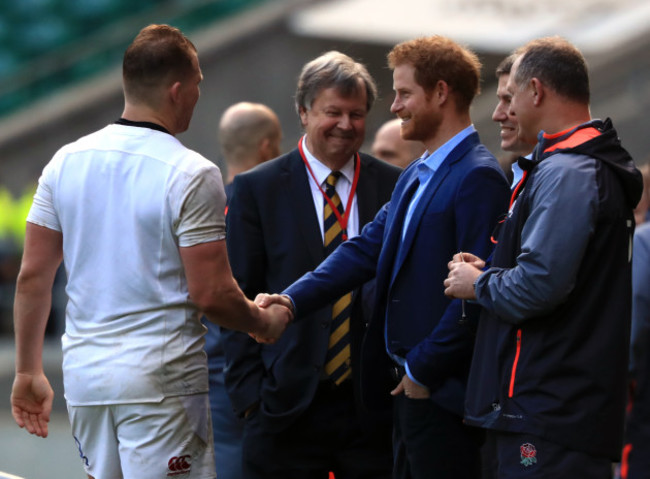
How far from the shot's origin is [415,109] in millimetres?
4016

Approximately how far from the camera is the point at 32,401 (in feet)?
12.1

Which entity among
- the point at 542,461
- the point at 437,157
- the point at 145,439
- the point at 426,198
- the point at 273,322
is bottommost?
the point at 542,461

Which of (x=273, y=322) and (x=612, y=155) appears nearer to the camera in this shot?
(x=612, y=155)

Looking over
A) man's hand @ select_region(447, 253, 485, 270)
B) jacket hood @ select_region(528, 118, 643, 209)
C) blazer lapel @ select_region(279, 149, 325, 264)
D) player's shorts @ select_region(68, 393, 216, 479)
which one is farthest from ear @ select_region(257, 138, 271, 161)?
jacket hood @ select_region(528, 118, 643, 209)

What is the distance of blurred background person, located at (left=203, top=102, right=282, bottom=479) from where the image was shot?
5.23 metres

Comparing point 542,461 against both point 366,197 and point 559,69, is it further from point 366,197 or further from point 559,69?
point 366,197

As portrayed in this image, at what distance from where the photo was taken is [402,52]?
161 inches

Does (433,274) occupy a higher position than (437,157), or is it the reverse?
(437,157)

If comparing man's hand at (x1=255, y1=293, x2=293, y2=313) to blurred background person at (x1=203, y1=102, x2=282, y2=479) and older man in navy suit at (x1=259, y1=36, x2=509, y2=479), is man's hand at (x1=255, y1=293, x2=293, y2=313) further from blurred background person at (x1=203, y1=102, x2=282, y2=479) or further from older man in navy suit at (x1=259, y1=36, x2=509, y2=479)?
blurred background person at (x1=203, y1=102, x2=282, y2=479)

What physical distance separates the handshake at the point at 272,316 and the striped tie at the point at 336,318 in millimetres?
289

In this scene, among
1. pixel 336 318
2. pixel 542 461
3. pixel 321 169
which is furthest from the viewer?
pixel 321 169

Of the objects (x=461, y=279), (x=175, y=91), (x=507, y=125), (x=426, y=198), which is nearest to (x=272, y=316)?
(x=426, y=198)

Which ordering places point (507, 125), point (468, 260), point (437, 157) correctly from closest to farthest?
point (468, 260) → point (437, 157) → point (507, 125)

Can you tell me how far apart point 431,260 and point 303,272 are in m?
0.74
